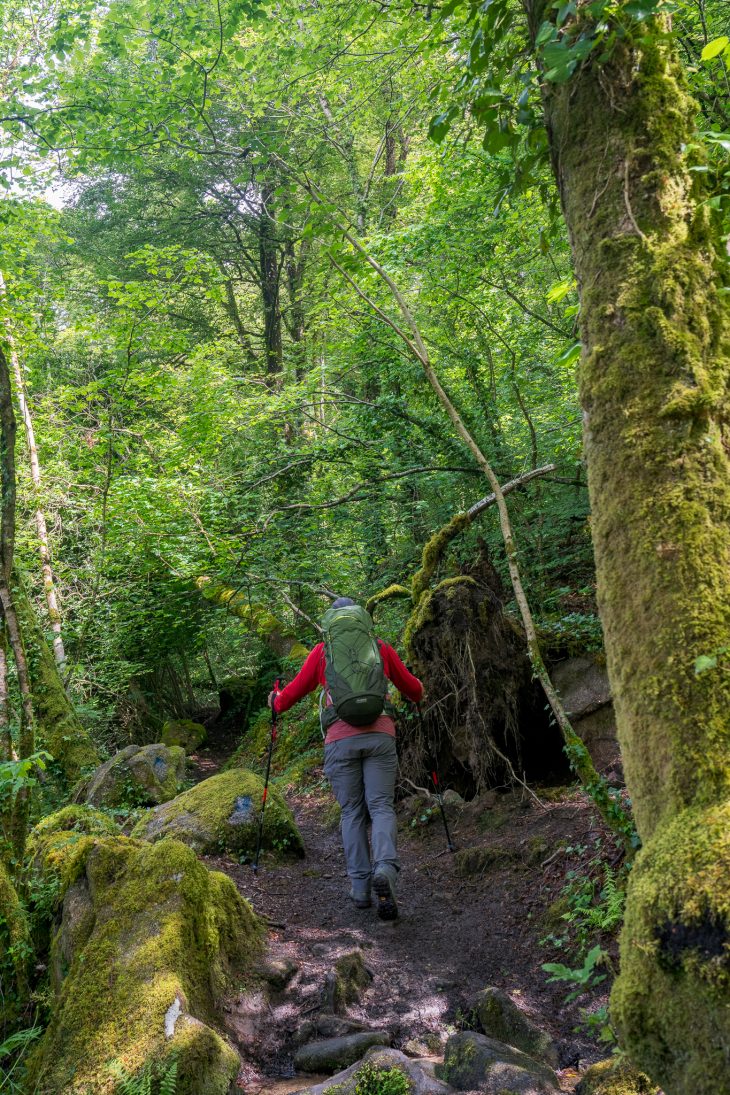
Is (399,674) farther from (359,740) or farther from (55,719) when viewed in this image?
(55,719)

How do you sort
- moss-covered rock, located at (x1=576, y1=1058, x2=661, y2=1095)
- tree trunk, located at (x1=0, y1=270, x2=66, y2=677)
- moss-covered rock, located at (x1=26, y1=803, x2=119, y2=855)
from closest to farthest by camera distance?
moss-covered rock, located at (x1=576, y1=1058, x2=661, y2=1095), moss-covered rock, located at (x1=26, y1=803, x2=119, y2=855), tree trunk, located at (x1=0, y1=270, x2=66, y2=677)

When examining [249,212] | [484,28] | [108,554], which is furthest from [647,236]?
[249,212]

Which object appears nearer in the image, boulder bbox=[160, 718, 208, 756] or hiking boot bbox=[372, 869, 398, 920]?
hiking boot bbox=[372, 869, 398, 920]

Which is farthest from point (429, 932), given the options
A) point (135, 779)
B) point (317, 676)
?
point (135, 779)

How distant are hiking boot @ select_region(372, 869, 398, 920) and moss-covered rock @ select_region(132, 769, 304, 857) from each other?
2035mm

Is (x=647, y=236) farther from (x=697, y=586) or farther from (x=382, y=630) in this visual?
(x=382, y=630)

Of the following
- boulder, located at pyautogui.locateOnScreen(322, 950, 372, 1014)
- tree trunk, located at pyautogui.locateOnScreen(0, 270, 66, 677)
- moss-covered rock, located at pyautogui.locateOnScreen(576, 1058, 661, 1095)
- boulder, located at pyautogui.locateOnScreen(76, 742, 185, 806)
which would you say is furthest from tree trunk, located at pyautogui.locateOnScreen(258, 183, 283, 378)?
moss-covered rock, located at pyautogui.locateOnScreen(576, 1058, 661, 1095)

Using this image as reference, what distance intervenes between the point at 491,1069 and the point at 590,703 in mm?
4710

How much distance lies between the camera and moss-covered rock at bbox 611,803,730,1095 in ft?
4.96

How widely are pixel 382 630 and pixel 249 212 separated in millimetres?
13413

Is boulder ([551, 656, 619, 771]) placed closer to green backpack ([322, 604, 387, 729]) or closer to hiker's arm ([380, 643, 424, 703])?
hiker's arm ([380, 643, 424, 703])

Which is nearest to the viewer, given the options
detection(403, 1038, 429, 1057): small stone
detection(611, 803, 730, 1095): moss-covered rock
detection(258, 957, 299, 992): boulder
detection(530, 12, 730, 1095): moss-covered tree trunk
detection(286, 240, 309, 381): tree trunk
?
detection(611, 803, 730, 1095): moss-covered rock

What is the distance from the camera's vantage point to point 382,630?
9922 millimetres

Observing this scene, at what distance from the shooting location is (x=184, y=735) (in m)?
16.8
